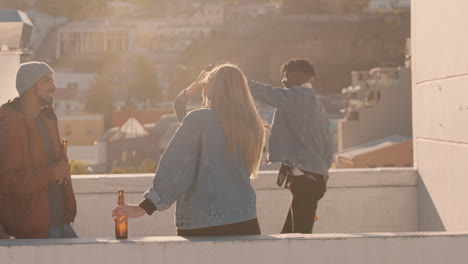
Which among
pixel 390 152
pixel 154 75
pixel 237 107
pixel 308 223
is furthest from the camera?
pixel 154 75

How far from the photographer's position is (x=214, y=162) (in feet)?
10.6

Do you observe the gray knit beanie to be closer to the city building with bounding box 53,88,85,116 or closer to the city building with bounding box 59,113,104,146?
the city building with bounding box 59,113,104,146

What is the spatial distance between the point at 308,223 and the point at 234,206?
4.28 feet

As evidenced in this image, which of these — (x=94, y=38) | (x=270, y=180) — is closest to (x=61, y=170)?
(x=270, y=180)

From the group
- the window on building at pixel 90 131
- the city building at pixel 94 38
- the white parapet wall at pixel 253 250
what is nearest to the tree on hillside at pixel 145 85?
the city building at pixel 94 38

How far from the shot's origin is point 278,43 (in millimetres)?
139375

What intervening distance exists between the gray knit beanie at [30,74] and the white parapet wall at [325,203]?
2632mm

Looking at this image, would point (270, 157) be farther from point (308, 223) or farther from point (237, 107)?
point (237, 107)

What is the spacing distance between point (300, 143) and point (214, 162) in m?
1.38

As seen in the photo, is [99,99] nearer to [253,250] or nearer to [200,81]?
[200,81]

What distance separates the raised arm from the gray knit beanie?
4.02 feet

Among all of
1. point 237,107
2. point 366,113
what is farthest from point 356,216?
point 366,113

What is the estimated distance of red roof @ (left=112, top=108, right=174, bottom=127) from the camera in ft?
278

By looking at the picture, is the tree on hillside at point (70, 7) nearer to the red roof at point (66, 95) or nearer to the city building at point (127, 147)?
the red roof at point (66, 95)
